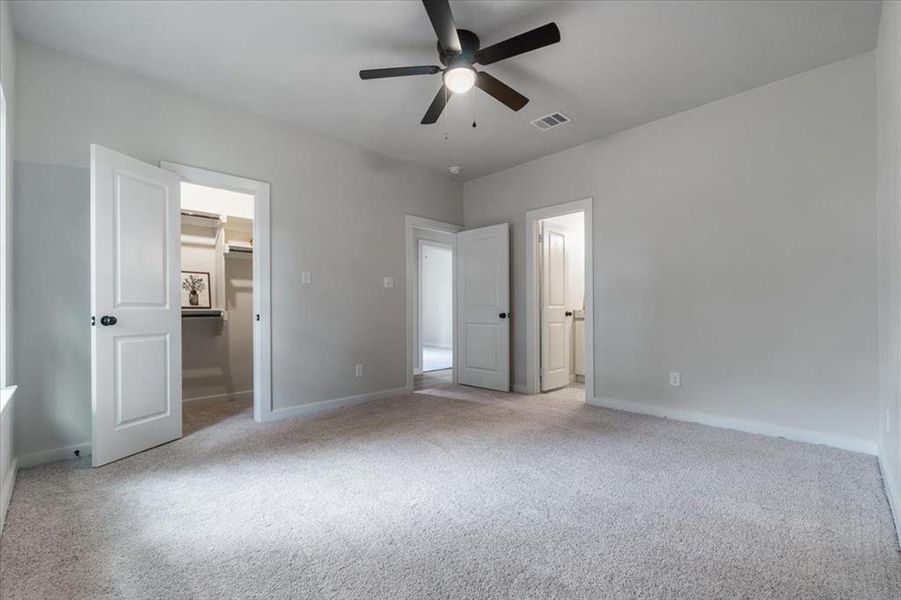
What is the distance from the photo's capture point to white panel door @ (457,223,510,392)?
488 centimetres

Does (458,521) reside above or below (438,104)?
below

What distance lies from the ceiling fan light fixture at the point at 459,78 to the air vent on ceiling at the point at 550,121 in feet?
4.32

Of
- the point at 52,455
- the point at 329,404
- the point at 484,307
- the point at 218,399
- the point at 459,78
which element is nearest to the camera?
the point at 459,78

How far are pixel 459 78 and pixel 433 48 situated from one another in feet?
1.17

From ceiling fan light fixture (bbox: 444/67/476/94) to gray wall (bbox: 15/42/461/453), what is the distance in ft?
6.34

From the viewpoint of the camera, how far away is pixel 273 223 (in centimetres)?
373

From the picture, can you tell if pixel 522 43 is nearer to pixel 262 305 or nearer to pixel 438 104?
pixel 438 104

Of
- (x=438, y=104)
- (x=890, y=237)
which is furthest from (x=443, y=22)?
(x=890, y=237)

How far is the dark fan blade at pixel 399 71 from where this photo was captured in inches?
96.3

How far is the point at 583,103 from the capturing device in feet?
11.2

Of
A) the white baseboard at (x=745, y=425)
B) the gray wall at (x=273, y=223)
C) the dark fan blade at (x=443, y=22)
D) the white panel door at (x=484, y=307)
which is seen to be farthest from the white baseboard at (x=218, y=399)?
the dark fan blade at (x=443, y=22)

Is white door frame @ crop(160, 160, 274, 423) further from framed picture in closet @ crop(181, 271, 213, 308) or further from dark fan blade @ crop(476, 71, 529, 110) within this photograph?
dark fan blade @ crop(476, 71, 529, 110)

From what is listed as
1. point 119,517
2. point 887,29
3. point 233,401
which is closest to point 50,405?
point 119,517

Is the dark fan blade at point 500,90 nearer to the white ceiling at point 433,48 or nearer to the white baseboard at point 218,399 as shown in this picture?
the white ceiling at point 433,48
